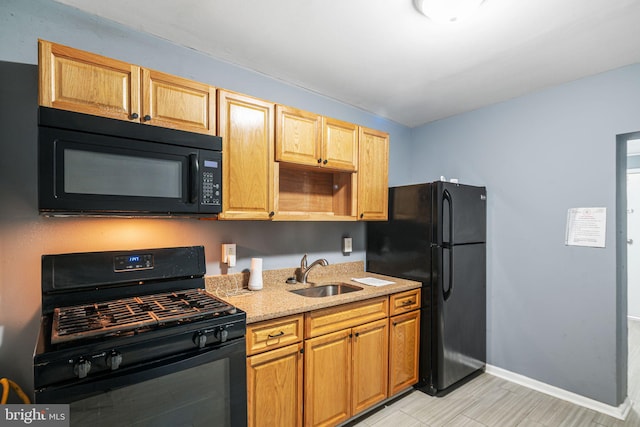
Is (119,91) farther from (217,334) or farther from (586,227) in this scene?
(586,227)

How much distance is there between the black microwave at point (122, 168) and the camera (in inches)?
49.8

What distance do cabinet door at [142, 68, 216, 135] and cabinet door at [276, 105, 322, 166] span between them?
1.44 ft

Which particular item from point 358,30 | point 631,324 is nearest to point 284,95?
point 358,30

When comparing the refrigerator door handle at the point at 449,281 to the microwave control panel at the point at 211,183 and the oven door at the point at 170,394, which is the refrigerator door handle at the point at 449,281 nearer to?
the oven door at the point at 170,394

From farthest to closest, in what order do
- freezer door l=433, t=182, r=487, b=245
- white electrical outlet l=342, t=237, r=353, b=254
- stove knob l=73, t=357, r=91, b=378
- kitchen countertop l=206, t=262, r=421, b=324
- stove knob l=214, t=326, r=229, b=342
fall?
white electrical outlet l=342, t=237, r=353, b=254 < freezer door l=433, t=182, r=487, b=245 < kitchen countertop l=206, t=262, r=421, b=324 < stove knob l=214, t=326, r=229, b=342 < stove knob l=73, t=357, r=91, b=378

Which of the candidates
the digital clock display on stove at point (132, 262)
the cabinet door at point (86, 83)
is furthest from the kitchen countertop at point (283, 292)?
the cabinet door at point (86, 83)

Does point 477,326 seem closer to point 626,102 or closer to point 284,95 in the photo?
point 626,102

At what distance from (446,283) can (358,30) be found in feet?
6.18

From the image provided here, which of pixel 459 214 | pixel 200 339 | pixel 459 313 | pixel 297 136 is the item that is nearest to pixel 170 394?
pixel 200 339

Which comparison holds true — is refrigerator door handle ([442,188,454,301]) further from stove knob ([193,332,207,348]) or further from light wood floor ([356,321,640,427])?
stove knob ([193,332,207,348])

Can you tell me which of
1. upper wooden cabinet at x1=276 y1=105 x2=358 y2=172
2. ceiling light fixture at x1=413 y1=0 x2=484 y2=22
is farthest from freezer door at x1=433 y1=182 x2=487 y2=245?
ceiling light fixture at x1=413 y1=0 x2=484 y2=22

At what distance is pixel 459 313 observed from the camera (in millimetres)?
2521

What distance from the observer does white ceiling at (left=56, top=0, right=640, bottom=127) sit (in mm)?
1587

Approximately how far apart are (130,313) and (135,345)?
23 centimetres
